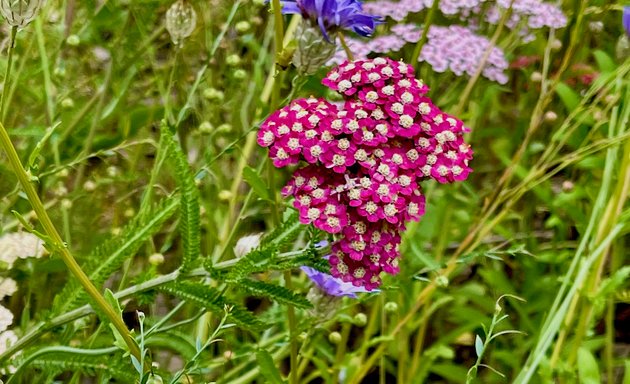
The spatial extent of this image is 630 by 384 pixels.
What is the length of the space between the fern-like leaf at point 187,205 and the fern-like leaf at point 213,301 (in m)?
0.02

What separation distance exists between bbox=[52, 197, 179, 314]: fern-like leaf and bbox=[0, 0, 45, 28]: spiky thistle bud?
226 mm

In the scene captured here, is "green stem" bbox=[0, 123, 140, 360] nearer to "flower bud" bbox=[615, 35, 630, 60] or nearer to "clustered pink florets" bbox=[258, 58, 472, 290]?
"clustered pink florets" bbox=[258, 58, 472, 290]

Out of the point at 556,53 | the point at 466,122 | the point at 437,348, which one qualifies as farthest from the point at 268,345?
the point at 556,53

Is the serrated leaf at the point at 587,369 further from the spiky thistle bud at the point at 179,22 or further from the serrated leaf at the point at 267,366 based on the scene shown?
the spiky thistle bud at the point at 179,22

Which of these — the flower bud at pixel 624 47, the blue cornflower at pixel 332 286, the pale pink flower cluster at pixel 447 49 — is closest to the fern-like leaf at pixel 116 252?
the blue cornflower at pixel 332 286

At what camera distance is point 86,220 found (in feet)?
3.59

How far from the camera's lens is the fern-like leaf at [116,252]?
71cm

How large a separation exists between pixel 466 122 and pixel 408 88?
63 cm

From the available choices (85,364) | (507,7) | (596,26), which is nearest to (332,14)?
(85,364)

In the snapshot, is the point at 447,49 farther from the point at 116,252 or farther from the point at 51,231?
the point at 51,231

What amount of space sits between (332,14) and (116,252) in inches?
11.3

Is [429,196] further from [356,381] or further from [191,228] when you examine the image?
[191,228]

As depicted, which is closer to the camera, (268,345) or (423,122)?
(423,122)

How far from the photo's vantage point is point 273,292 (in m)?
0.62
